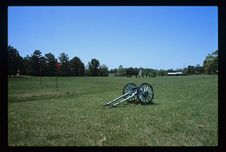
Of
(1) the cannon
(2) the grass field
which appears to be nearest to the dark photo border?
(2) the grass field

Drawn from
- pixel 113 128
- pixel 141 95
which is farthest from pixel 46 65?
pixel 113 128

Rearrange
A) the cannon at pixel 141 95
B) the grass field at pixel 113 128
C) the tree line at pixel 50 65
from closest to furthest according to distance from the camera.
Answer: the grass field at pixel 113 128 → the cannon at pixel 141 95 → the tree line at pixel 50 65

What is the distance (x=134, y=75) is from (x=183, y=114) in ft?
128

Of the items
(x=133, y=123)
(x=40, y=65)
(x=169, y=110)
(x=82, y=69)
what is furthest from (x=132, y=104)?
(x=82, y=69)

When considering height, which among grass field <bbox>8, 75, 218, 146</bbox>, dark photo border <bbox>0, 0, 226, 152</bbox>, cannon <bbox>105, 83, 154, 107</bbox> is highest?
dark photo border <bbox>0, 0, 226, 152</bbox>

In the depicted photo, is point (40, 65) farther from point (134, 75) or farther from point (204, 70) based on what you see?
point (204, 70)

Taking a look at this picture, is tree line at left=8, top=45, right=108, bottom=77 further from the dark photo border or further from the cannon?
the dark photo border

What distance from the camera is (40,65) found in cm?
3241

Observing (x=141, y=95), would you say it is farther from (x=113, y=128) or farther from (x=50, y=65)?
(x=50, y=65)

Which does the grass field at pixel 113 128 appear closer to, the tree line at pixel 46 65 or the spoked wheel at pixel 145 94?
the spoked wheel at pixel 145 94
